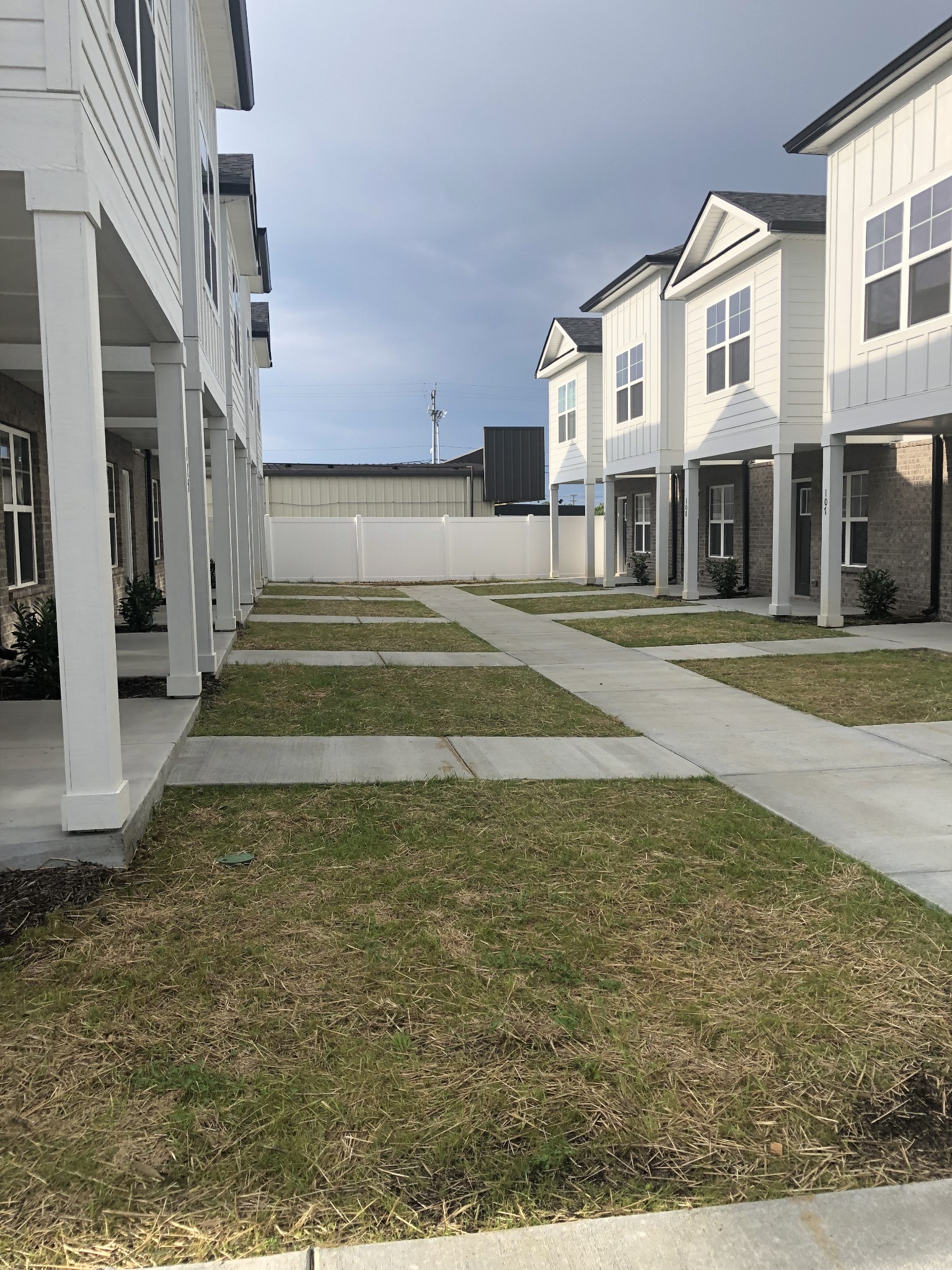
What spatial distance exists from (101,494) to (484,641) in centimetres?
956

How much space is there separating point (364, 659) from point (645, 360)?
39.2 feet

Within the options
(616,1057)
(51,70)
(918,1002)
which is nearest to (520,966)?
(616,1057)

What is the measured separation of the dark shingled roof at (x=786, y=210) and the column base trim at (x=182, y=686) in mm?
11260

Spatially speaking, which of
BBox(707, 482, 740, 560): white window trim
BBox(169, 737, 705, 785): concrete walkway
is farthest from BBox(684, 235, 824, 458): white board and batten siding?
BBox(169, 737, 705, 785): concrete walkway

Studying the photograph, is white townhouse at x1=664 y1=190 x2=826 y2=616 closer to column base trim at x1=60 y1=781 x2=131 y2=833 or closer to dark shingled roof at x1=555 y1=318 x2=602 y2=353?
dark shingled roof at x1=555 y1=318 x2=602 y2=353

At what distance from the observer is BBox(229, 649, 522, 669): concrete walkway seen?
11086 millimetres

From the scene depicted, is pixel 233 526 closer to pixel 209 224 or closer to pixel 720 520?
pixel 209 224

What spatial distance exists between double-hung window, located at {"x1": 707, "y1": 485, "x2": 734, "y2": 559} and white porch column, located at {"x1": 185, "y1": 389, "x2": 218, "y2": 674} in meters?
14.9

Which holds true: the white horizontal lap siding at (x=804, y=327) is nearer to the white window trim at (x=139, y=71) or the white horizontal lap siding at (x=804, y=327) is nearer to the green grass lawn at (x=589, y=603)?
the green grass lawn at (x=589, y=603)

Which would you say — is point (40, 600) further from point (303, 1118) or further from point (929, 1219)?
point (929, 1219)

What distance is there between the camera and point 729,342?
54.8 feet

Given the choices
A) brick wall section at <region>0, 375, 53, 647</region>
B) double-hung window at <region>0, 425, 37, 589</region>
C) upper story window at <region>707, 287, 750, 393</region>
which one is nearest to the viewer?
brick wall section at <region>0, 375, 53, 647</region>

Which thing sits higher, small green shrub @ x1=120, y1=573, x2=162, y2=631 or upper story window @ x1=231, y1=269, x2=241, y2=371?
upper story window @ x1=231, y1=269, x2=241, y2=371

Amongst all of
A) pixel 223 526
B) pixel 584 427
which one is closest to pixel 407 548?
pixel 584 427
